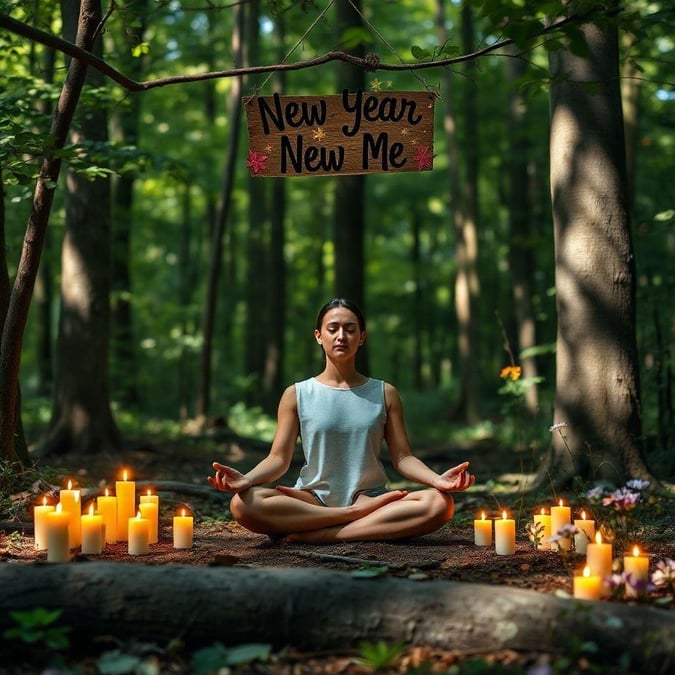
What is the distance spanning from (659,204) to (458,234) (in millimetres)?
6692

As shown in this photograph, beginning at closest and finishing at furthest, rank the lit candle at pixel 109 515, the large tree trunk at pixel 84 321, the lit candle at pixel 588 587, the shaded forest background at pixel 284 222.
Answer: the lit candle at pixel 588 587 → the lit candle at pixel 109 515 → the shaded forest background at pixel 284 222 → the large tree trunk at pixel 84 321

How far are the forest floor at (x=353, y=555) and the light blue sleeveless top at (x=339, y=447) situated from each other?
39 centimetres

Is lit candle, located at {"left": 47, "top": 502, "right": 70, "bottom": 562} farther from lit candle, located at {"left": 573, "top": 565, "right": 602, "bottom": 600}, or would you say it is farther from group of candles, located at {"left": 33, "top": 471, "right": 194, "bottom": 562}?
lit candle, located at {"left": 573, "top": 565, "right": 602, "bottom": 600}

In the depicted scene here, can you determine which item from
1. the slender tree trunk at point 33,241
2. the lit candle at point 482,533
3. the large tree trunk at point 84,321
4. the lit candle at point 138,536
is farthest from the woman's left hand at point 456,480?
the large tree trunk at point 84,321

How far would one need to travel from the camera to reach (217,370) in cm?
2245

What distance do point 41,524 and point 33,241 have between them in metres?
1.95

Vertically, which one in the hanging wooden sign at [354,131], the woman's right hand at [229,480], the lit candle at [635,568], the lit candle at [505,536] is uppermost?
the hanging wooden sign at [354,131]

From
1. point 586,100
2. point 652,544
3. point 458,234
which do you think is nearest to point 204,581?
point 652,544

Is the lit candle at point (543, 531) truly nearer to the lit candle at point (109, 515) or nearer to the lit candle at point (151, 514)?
the lit candle at point (151, 514)

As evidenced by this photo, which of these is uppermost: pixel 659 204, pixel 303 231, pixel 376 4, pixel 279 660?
pixel 376 4

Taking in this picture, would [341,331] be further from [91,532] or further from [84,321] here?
[84,321]

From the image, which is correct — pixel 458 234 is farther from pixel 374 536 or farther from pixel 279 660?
pixel 279 660

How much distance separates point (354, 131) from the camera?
5.71 meters

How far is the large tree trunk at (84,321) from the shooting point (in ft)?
32.4
